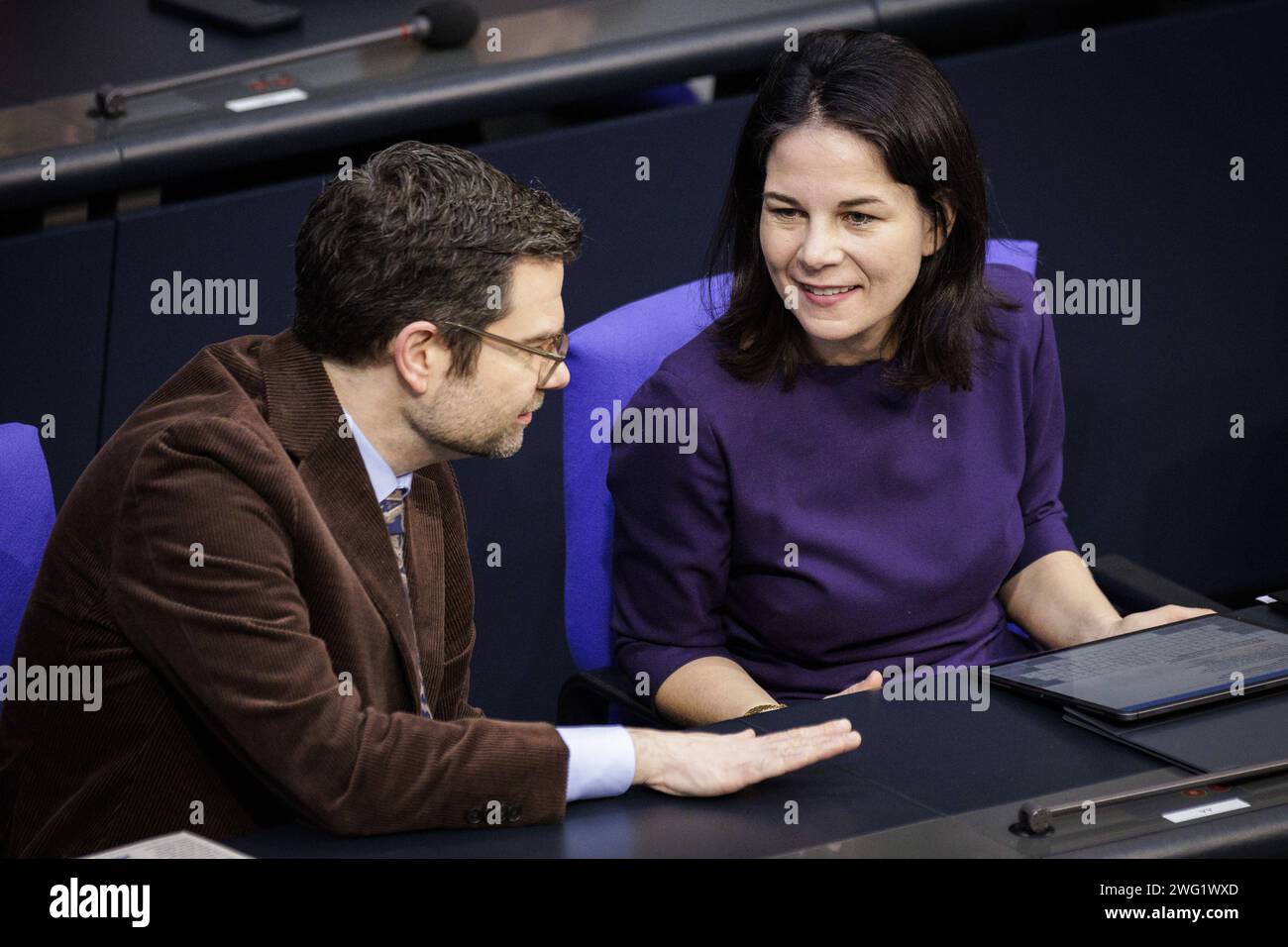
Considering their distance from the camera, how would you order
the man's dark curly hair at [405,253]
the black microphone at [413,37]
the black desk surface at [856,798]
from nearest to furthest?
the black desk surface at [856,798], the man's dark curly hair at [405,253], the black microphone at [413,37]

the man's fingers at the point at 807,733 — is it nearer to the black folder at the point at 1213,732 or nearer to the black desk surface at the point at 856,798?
the black desk surface at the point at 856,798

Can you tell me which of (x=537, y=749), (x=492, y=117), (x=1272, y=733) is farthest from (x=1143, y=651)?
(x=492, y=117)

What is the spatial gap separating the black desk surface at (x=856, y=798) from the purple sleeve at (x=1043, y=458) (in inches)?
24.0

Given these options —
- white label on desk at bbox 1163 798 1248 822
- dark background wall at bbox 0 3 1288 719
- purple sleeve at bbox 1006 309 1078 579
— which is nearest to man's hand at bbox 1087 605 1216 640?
purple sleeve at bbox 1006 309 1078 579

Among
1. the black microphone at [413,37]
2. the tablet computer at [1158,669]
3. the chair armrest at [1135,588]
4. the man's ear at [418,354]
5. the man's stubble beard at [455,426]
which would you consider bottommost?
the tablet computer at [1158,669]

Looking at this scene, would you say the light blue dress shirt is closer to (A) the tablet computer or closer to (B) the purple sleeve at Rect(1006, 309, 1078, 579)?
(A) the tablet computer

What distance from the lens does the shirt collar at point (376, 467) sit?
5.21ft

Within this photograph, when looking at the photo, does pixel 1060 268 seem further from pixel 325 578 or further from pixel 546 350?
pixel 325 578

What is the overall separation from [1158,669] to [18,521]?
112 centimetres

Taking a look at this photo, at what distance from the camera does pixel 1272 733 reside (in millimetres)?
1496

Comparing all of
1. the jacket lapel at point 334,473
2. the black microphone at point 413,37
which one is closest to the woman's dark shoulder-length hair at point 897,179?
the jacket lapel at point 334,473

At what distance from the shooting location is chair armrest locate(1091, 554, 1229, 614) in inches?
82.2

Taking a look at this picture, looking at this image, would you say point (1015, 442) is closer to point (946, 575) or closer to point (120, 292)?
point (946, 575)
